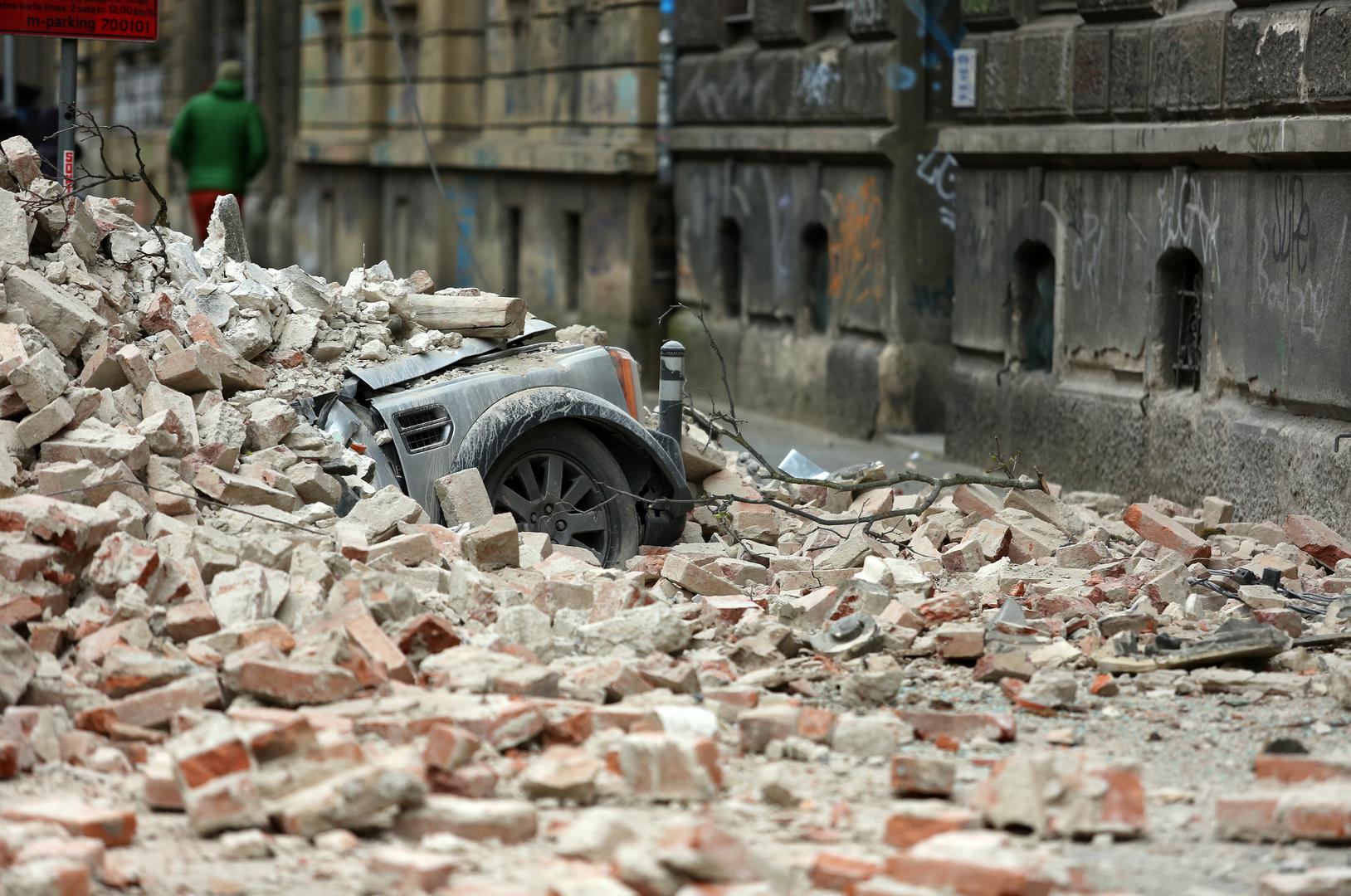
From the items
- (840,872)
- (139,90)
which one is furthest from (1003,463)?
(139,90)

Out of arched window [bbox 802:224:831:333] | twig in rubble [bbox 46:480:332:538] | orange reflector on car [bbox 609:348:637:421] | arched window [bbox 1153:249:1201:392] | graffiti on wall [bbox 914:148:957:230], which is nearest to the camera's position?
twig in rubble [bbox 46:480:332:538]

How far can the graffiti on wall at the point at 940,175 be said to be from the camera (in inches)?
520

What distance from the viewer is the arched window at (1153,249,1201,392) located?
10.3 m

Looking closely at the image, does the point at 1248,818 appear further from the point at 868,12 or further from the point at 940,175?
the point at 868,12

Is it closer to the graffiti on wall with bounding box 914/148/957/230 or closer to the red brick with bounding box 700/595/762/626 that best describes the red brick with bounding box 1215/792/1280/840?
the red brick with bounding box 700/595/762/626

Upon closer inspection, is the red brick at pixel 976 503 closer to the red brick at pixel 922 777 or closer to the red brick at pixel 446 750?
the red brick at pixel 922 777

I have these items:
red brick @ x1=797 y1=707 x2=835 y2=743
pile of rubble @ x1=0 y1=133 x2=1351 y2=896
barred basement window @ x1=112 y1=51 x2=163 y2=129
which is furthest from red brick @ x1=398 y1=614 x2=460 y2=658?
barred basement window @ x1=112 y1=51 x2=163 y2=129

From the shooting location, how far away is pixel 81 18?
32.4 feet

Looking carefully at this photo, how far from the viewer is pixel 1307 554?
26.7ft

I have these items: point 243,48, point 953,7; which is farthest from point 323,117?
point 953,7

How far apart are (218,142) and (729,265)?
457 centimetres

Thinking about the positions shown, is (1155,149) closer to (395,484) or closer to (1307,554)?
(1307,554)

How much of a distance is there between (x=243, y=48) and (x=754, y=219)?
44.8ft

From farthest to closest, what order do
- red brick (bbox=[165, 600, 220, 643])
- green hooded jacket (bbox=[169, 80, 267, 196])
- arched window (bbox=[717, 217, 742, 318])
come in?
1. green hooded jacket (bbox=[169, 80, 267, 196])
2. arched window (bbox=[717, 217, 742, 318])
3. red brick (bbox=[165, 600, 220, 643])
